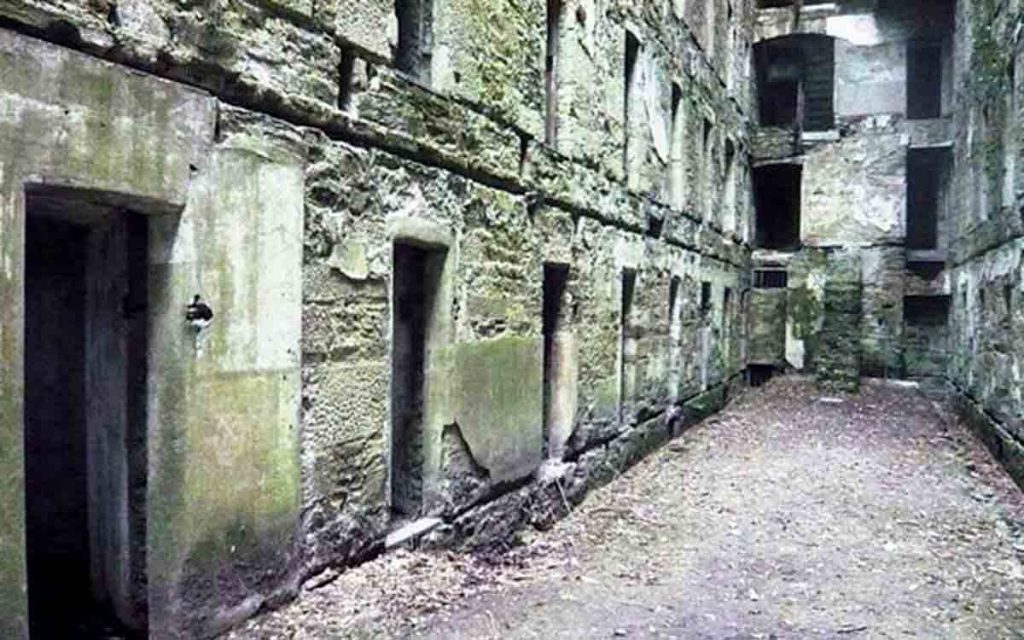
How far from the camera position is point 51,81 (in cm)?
312

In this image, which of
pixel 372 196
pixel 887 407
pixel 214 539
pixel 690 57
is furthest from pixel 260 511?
pixel 887 407

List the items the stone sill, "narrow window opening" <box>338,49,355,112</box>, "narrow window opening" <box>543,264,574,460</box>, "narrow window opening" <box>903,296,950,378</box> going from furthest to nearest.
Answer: "narrow window opening" <box>903,296,950,378</box>, the stone sill, "narrow window opening" <box>543,264,574,460</box>, "narrow window opening" <box>338,49,355,112</box>

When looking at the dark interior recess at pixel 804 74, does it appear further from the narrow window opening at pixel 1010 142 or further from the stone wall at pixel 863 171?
the narrow window opening at pixel 1010 142

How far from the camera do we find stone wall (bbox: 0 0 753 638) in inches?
130

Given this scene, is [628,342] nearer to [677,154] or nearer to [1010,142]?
[677,154]

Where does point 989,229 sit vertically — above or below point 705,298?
above

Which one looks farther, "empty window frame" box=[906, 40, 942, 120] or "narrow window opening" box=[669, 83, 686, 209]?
"empty window frame" box=[906, 40, 942, 120]

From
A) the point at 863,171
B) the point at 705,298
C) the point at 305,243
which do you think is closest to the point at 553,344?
the point at 305,243

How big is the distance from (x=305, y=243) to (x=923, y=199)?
20.6 metres

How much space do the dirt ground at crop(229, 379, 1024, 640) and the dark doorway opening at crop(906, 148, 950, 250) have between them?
1110cm

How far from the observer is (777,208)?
2241 cm

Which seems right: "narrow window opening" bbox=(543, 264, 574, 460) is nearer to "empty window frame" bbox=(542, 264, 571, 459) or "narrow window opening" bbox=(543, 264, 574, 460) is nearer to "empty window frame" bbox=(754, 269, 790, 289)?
"empty window frame" bbox=(542, 264, 571, 459)

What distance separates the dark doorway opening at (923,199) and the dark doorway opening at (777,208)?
269cm

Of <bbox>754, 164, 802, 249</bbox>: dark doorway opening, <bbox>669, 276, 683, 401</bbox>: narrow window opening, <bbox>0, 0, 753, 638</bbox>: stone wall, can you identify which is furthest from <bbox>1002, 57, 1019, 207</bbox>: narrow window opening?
<bbox>754, 164, 802, 249</bbox>: dark doorway opening
